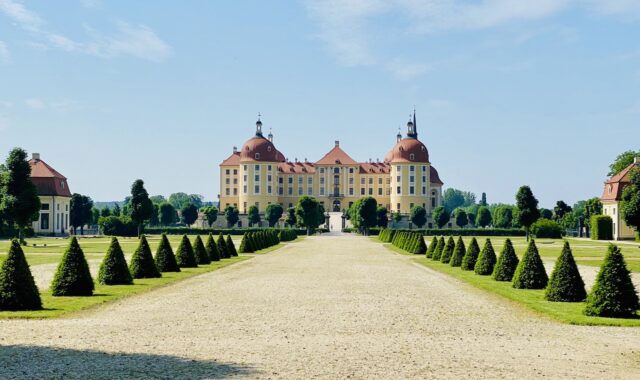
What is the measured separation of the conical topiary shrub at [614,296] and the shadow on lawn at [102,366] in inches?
354

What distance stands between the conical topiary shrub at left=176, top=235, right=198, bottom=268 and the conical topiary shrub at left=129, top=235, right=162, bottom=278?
5.27 metres

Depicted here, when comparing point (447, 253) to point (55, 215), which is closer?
point (447, 253)

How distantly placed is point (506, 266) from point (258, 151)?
116393 millimetres

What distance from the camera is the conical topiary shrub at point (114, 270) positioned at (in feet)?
73.5

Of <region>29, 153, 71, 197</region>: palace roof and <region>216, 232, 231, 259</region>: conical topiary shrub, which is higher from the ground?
<region>29, 153, 71, 197</region>: palace roof

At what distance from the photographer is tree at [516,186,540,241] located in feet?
239

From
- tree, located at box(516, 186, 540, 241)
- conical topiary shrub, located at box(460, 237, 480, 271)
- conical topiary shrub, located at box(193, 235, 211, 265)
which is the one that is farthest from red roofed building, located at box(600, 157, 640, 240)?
conical topiary shrub, located at box(193, 235, 211, 265)

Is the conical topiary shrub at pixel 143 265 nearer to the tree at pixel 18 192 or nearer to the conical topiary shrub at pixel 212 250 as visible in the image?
the conical topiary shrub at pixel 212 250

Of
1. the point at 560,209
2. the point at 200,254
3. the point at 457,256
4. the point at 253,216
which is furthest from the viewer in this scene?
the point at 253,216

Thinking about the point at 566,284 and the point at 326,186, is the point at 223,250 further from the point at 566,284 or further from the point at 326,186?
the point at 326,186

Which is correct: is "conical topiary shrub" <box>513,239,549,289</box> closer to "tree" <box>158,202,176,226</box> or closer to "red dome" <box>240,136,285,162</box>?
"tree" <box>158,202,176,226</box>

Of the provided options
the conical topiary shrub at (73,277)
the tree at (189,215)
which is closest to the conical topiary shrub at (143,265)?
the conical topiary shrub at (73,277)

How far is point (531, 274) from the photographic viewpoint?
21625 millimetres

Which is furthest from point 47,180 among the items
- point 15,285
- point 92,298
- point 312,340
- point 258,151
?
point 312,340
